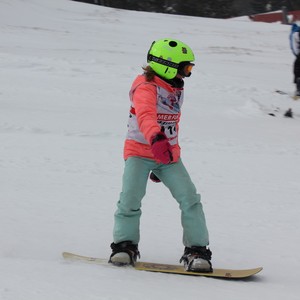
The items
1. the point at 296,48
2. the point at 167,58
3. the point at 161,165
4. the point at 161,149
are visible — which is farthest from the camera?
the point at 296,48

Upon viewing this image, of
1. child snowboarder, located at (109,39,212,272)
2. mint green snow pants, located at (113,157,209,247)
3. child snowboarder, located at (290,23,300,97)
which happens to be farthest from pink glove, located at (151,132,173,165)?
child snowboarder, located at (290,23,300,97)

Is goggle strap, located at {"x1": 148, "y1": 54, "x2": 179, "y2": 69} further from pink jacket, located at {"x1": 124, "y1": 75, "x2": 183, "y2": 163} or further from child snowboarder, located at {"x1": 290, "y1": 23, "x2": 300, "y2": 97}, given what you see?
child snowboarder, located at {"x1": 290, "y1": 23, "x2": 300, "y2": 97}

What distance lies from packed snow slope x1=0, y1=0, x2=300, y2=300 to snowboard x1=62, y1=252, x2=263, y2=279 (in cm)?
8

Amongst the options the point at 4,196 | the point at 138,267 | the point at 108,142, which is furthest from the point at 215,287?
the point at 108,142

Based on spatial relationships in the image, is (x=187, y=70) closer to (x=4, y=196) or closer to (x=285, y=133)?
(x=4, y=196)

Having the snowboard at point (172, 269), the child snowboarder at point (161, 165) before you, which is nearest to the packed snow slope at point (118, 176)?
the snowboard at point (172, 269)

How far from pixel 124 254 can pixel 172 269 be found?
33cm

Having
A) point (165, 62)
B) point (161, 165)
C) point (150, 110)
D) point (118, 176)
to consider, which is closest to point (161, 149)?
point (150, 110)

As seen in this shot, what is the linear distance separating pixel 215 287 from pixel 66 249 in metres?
1.36

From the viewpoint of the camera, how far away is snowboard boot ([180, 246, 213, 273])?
12.3 ft

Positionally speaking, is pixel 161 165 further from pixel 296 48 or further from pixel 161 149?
pixel 296 48

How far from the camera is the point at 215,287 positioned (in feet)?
11.1

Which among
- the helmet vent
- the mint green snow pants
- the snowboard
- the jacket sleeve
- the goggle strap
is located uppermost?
the helmet vent

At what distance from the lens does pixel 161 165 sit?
12.6 feet
